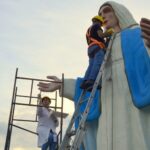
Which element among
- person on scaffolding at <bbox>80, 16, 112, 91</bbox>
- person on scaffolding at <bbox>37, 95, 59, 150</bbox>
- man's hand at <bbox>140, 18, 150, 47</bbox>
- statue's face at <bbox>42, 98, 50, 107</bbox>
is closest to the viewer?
man's hand at <bbox>140, 18, 150, 47</bbox>

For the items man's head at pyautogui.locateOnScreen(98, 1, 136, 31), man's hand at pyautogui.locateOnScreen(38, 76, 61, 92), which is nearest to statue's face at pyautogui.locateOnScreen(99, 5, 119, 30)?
man's head at pyautogui.locateOnScreen(98, 1, 136, 31)

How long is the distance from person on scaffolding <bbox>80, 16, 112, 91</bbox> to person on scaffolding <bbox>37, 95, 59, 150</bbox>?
178 cm

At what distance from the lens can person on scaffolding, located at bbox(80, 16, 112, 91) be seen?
5.11 meters

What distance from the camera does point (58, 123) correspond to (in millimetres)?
6949

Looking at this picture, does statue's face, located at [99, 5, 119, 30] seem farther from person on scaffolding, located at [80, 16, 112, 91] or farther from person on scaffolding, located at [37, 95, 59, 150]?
person on scaffolding, located at [37, 95, 59, 150]

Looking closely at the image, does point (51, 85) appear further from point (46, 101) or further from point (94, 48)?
point (46, 101)

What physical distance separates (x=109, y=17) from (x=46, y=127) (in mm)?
2235

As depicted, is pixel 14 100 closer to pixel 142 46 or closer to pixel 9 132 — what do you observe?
pixel 9 132

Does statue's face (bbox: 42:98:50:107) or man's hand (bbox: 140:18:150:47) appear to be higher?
man's hand (bbox: 140:18:150:47)

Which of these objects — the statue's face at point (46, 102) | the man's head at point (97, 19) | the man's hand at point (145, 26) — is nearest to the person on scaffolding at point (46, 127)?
the statue's face at point (46, 102)

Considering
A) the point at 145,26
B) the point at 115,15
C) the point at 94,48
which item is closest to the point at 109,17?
the point at 115,15

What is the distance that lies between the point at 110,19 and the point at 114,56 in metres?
0.61

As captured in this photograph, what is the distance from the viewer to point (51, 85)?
5.95 meters

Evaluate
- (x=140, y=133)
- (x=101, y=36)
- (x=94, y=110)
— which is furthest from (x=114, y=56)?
(x=140, y=133)
